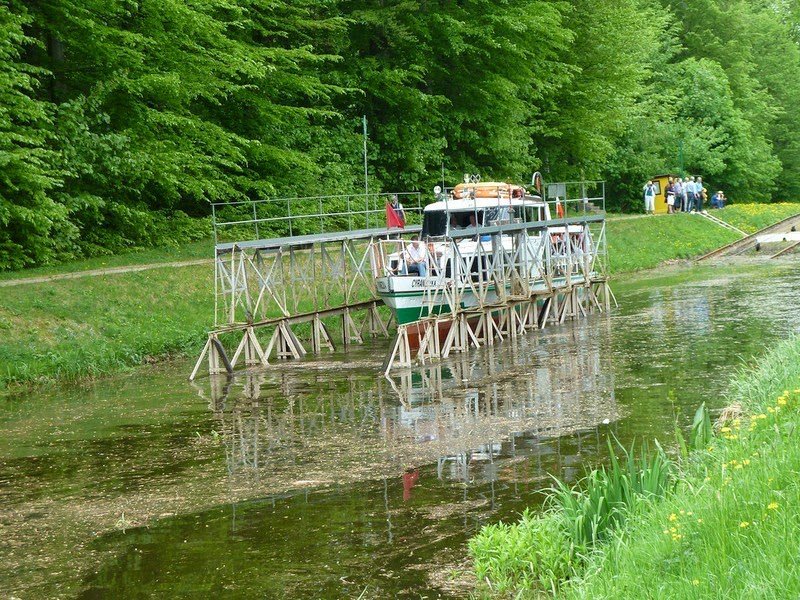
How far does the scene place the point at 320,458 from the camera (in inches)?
684

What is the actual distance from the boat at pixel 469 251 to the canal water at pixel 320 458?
1.87 metres

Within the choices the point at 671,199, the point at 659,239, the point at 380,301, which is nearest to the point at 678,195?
the point at 671,199

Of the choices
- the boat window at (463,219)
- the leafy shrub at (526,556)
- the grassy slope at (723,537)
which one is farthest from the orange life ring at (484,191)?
the grassy slope at (723,537)

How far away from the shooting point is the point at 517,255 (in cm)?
3350

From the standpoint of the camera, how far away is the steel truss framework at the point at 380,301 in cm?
2740

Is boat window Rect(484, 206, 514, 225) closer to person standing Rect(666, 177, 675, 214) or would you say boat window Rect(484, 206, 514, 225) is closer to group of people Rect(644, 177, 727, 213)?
person standing Rect(666, 177, 675, 214)

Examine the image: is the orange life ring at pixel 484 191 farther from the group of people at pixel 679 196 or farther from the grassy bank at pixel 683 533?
the group of people at pixel 679 196

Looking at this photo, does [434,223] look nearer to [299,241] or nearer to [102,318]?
[299,241]

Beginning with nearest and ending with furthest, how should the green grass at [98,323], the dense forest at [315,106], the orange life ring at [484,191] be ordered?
the green grass at [98,323]
the dense forest at [315,106]
the orange life ring at [484,191]

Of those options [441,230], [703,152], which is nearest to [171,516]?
[441,230]

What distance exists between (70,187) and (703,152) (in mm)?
46421

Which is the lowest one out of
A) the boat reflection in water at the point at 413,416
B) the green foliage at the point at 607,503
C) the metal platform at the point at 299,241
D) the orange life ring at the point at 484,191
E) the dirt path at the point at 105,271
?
the boat reflection in water at the point at 413,416

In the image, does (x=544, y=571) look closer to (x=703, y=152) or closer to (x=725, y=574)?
(x=725, y=574)

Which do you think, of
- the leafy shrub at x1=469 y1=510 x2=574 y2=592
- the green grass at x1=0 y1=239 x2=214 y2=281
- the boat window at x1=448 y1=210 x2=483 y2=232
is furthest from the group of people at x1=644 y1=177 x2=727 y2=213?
the leafy shrub at x1=469 y1=510 x2=574 y2=592
